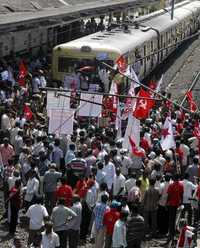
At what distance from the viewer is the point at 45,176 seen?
12594mm

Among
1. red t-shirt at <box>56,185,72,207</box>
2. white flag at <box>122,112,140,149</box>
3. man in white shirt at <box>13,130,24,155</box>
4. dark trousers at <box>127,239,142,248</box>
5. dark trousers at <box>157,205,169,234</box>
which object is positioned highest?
white flag at <box>122,112,140,149</box>

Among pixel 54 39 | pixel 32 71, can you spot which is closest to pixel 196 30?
pixel 54 39

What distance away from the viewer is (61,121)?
14992 mm

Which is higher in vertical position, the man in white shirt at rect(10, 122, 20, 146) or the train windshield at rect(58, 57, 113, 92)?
the man in white shirt at rect(10, 122, 20, 146)

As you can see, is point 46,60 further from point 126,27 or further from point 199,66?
point 199,66

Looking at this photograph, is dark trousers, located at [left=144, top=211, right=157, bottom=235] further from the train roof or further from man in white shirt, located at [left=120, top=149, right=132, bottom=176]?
the train roof

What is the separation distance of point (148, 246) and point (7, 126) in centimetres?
547

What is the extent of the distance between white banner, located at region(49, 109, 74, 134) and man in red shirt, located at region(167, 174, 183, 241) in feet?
11.0

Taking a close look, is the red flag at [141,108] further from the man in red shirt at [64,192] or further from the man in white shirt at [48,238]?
the man in white shirt at [48,238]

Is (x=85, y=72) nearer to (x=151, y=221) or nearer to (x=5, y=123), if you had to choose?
(x=5, y=123)

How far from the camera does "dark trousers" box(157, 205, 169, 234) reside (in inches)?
499

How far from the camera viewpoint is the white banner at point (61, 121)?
1489 cm

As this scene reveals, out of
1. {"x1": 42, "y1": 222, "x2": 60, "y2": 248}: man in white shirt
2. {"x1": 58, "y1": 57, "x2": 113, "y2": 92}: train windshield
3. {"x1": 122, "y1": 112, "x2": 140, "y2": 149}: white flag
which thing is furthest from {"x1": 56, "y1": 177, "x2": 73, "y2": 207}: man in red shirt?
{"x1": 58, "y1": 57, "x2": 113, "y2": 92}: train windshield

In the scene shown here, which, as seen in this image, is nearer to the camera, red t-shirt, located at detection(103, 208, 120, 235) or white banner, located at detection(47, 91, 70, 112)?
red t-shirt, located at detection(103, 208, 120, 235)
